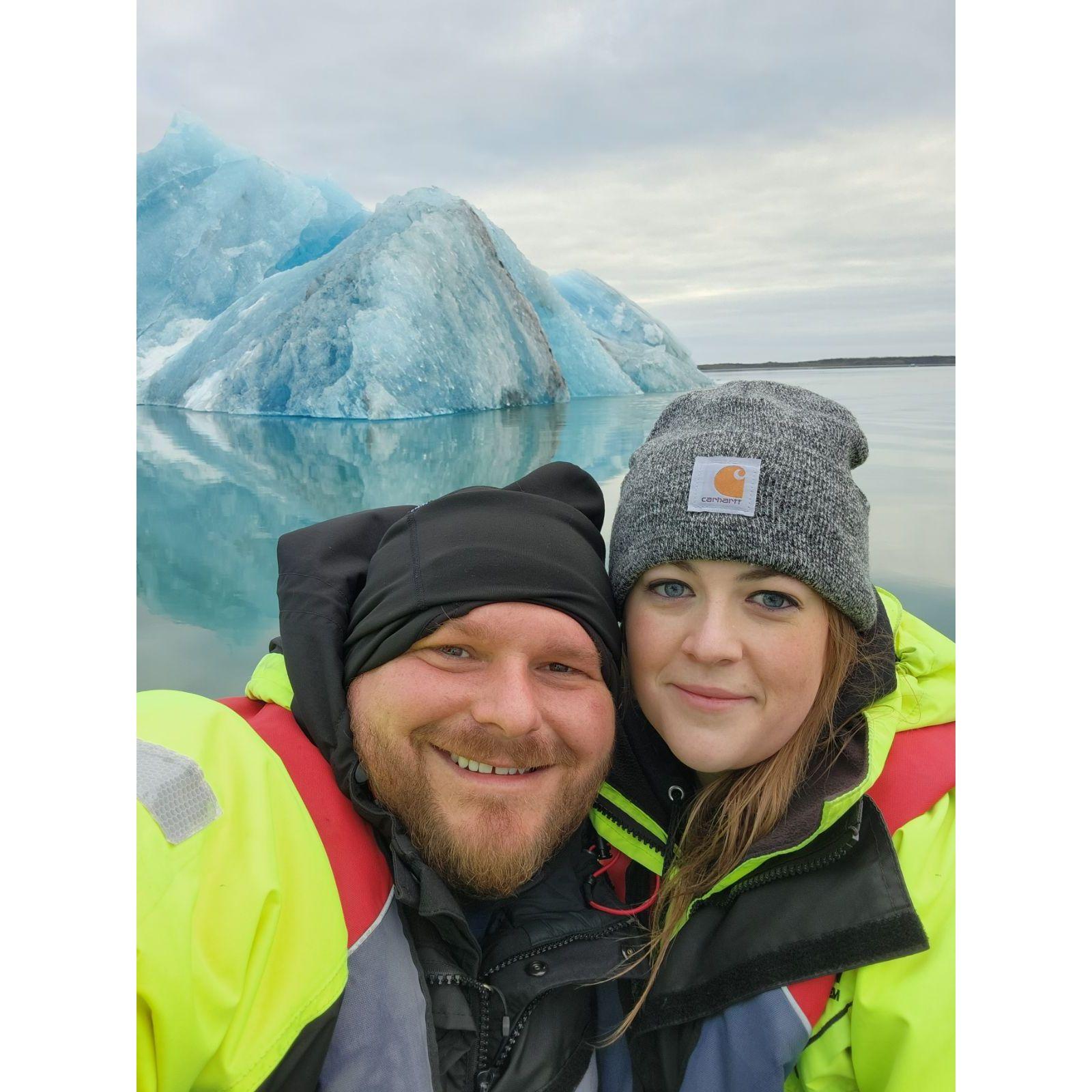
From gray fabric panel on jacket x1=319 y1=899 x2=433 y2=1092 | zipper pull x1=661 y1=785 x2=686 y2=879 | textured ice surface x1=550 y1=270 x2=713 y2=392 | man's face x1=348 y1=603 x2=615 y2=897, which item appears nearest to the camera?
gray fabric panel on jacket x1=319 y1=899 x2=433 y2=1092

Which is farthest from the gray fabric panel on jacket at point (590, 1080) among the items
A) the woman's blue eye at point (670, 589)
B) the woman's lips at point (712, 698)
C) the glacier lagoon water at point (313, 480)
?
the glacier lagoon water at point (313, 480)

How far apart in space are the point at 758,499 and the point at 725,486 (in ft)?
0.19

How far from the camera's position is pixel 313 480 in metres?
3.89

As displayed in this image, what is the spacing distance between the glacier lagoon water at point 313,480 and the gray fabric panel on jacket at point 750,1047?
→ 1.79 meters

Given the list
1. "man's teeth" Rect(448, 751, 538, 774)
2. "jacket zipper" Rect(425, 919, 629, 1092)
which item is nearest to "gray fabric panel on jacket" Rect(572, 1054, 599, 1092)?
"jacket zipper" Rect(425, 919, 629, 1092)

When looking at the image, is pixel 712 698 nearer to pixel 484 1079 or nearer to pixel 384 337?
pixel 484 1079

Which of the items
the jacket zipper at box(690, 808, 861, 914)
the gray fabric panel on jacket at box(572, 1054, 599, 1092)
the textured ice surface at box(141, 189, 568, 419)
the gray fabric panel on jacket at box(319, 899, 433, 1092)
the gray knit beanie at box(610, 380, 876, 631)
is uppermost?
the textured ice surface at box(141, 189, 568, 419)

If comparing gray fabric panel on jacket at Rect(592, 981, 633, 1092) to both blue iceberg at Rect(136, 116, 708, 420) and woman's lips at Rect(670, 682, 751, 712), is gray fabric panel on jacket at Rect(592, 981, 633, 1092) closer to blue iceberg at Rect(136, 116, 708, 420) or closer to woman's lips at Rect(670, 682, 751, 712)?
woman's lips at Rect(670, 682, 751, 712)

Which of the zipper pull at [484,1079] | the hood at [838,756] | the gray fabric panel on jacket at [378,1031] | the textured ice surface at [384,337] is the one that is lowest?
the zipper pull at [484,1079]

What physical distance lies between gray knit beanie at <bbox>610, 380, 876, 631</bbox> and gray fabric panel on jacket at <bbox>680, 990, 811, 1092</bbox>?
609 millimetres

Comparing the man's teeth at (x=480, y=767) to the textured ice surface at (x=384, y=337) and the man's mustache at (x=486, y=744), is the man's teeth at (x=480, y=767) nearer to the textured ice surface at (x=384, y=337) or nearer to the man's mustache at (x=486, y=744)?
the man's mustache at (x=486, y=744)

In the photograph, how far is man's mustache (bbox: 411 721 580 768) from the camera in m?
1.17

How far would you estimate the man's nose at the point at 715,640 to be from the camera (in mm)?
1191

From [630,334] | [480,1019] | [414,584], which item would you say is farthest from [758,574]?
[630,334]
